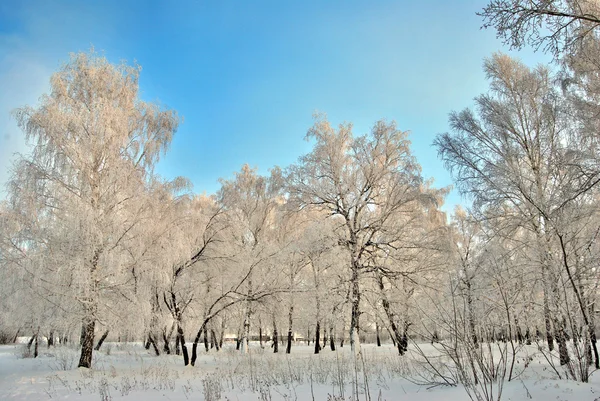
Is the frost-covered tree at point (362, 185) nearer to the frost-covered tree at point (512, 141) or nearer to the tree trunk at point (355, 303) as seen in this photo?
the tree trunk at point (355, 303)

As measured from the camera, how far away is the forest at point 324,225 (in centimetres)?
848

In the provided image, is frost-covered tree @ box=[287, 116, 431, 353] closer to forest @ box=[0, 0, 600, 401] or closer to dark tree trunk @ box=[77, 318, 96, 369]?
forest @ box=[0, 0, 600, 401]

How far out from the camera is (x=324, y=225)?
14148mm

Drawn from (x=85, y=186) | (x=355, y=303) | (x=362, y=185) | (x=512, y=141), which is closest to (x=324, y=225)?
(x=362, y=185)

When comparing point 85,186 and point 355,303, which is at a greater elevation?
point 85,186

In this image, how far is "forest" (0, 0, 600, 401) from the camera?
848cm

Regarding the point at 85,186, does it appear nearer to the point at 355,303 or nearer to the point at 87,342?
the point at 87,342

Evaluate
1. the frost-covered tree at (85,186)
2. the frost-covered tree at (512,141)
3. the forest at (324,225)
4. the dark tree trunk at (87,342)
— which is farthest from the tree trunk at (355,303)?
the dark tree trunk at (87,342)

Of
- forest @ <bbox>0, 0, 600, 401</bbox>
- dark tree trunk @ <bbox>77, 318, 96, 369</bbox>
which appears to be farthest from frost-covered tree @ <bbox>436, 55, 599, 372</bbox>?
dark tree trunk @ <bbox>77, 318, 96, 369</bbox>

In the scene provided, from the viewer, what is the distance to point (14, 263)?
10180 millimetres

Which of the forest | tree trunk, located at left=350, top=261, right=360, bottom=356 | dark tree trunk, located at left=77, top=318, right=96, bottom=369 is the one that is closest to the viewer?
the forest

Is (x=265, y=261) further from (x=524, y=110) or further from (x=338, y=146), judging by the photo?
(x=524, y=110)

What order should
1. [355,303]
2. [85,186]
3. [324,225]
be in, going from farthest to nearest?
1. [324,225]
2. [355,303]
3. [85,186]

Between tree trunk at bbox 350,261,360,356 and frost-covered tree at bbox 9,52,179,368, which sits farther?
tree trunk at bbox 350,261,360,356
